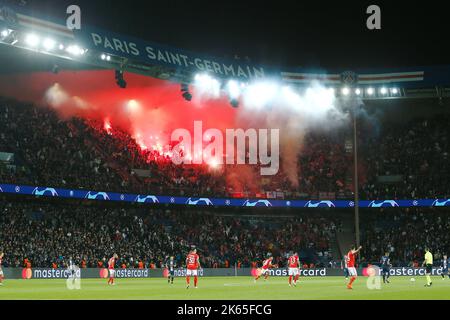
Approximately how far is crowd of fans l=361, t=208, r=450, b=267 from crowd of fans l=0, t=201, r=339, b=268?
413 centimetres

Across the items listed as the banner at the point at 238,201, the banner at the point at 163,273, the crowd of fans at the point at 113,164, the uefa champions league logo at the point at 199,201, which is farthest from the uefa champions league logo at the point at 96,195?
the banner at the point at 163,273

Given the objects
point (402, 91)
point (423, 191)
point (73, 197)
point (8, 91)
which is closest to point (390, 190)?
point (423, 191)

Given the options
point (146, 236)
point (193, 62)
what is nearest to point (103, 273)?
point (146, 236)

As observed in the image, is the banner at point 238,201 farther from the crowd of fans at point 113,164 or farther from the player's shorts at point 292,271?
the player's shorts at point 292,271

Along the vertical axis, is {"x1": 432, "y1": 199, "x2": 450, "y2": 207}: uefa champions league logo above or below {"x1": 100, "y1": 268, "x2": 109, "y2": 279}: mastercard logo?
above

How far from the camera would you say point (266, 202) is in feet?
238

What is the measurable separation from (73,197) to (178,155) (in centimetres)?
1670

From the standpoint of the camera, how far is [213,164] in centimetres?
7588

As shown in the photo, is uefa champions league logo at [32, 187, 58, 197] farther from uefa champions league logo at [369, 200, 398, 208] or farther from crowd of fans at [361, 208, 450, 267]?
uefa champions league logo at [369, 200, 398, 208]

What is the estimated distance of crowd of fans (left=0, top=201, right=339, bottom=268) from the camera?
56.7m

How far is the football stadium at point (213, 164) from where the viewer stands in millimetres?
58438

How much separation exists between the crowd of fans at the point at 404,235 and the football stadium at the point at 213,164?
20 cm

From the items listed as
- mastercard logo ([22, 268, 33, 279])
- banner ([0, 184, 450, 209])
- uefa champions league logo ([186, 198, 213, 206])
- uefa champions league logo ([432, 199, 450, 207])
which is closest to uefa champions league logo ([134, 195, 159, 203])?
banner ([0, 184, 450, 209])

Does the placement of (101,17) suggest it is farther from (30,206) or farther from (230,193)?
(230,193)
